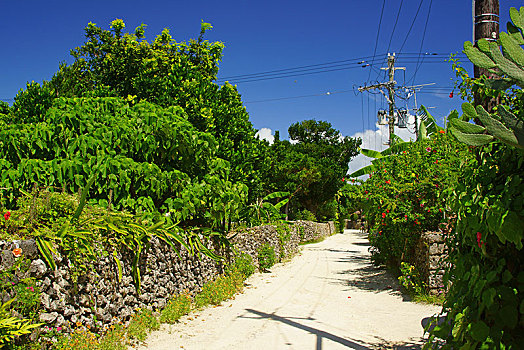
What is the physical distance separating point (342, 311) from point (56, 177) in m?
6.48

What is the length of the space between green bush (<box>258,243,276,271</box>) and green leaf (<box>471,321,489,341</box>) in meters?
12.4

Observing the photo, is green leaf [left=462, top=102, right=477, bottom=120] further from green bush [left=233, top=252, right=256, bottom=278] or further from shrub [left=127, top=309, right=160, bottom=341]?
green bush [left=233, top=252, right=256, bottom=278]

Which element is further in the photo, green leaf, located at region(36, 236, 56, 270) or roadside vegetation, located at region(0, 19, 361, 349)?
roadside vegetation, located at region(0, 19, 361, 349)

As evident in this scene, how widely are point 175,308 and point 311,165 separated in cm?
2928

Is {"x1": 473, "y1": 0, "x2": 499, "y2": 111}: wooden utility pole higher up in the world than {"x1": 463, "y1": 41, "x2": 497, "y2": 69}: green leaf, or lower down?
higher up

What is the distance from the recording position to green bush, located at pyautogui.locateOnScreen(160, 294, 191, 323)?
288 inches

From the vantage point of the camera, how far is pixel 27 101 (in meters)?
12.9

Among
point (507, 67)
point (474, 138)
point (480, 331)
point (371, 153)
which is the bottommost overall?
point (480, 331)

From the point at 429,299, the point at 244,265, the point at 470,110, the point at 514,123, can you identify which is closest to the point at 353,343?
the point at 429,299

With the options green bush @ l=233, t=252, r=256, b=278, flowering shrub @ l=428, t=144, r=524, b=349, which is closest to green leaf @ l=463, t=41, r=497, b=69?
flowering shrub @ l=428, t=144, r=524, b=349

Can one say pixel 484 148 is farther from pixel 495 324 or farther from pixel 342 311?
pixel 342 311

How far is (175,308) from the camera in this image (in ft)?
25.2

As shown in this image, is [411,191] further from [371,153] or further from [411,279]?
[371,153]

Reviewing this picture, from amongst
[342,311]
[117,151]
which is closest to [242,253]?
[342,311]
